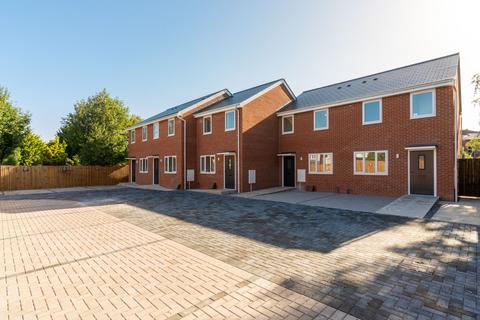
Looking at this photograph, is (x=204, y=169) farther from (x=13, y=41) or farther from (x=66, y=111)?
(x=66, y=111)

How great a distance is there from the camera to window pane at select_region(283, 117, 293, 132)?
17.8 metres

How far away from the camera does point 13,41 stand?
12609 millimetres

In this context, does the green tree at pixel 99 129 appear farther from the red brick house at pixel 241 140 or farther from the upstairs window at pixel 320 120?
the upstairs window at pixel 320 120

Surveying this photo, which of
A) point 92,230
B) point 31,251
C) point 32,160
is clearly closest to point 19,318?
point 31,251

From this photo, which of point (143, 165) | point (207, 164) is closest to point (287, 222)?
point (207, 164)

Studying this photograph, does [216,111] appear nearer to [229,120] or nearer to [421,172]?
[229,120]

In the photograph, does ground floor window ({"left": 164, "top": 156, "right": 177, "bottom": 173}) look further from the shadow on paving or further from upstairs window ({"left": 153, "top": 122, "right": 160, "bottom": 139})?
the shadow on paving

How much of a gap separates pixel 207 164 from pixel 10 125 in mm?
18253

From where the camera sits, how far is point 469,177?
1220 centimetres

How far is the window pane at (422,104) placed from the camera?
39.3ft

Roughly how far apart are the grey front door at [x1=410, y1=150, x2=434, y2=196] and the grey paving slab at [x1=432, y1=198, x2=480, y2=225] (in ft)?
3.85

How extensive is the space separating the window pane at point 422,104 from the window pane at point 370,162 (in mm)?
2863

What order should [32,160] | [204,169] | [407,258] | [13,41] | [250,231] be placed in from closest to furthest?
1. [407,258]
2. [250,231]
3. [13,41]
4. [204,169]
5. [32,160]

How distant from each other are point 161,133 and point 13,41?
10.8m
